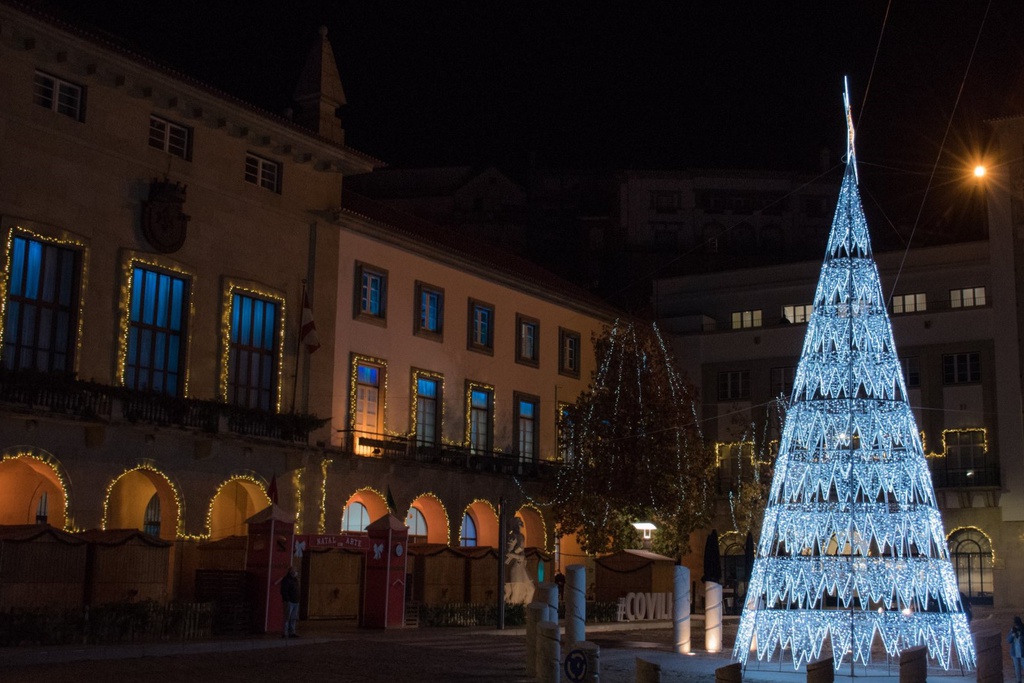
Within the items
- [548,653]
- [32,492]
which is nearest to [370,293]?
[32,492]

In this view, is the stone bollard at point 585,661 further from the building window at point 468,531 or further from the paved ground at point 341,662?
the building window at point 468,531

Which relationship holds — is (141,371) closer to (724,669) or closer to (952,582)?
(952,582)

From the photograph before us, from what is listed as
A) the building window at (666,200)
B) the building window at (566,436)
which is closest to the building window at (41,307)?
the building window at (566,436)

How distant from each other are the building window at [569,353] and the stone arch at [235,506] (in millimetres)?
18368

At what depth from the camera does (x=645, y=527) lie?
4475cm

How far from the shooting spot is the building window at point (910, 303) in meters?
55.9

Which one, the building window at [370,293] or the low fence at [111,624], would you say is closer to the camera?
the low fence at [111,624]

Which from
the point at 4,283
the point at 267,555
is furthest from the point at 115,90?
the point at 267,555

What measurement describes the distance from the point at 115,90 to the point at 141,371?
25.4ft

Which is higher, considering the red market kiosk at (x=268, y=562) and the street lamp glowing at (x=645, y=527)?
the street lamp glowing at (x=645, y=527)

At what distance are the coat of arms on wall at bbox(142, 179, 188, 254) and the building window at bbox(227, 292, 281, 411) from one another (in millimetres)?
3026

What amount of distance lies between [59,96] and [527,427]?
24.5m

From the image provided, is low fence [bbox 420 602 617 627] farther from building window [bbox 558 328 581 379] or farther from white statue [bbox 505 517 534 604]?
building window [bbox 558 328 581 379]

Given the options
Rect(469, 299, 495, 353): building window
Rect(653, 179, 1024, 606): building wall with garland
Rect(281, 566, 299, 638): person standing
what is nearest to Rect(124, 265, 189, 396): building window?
Rect(281, 566, 299, 638): person standing
